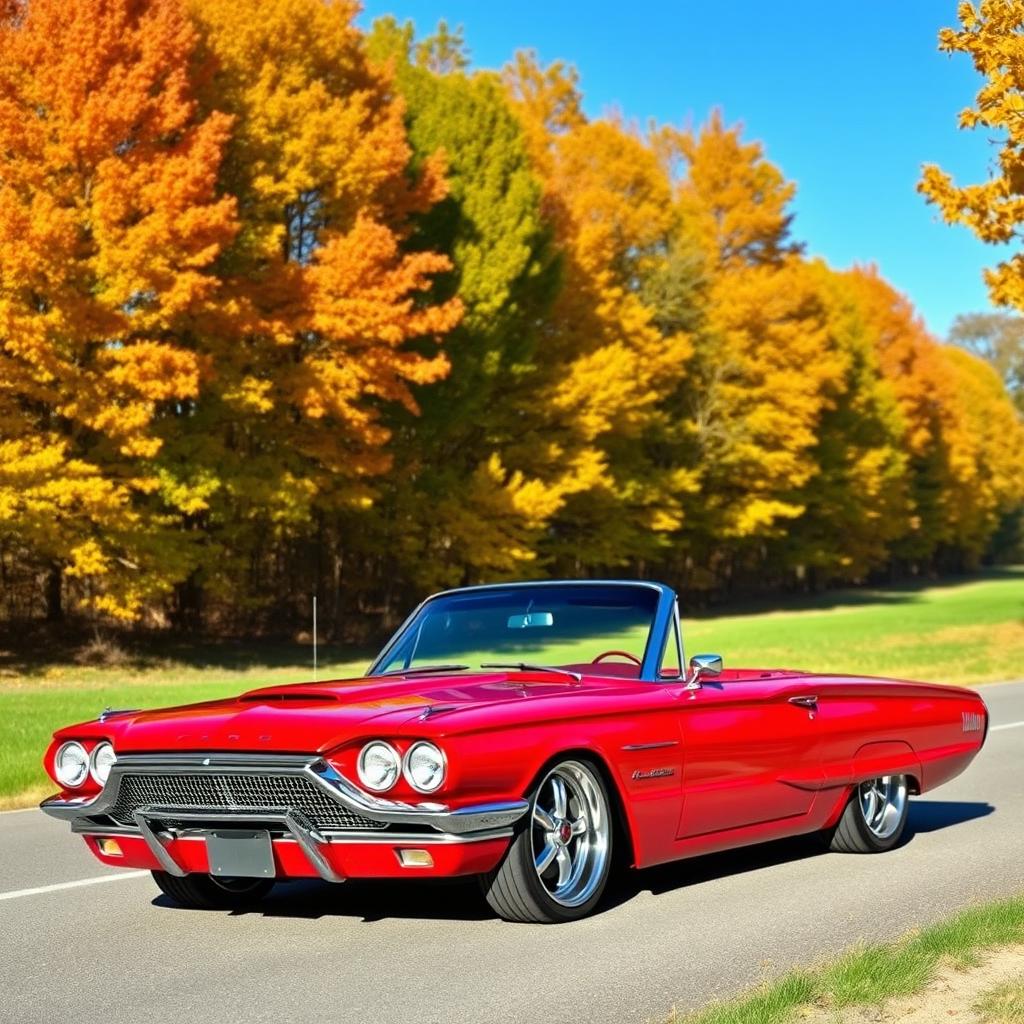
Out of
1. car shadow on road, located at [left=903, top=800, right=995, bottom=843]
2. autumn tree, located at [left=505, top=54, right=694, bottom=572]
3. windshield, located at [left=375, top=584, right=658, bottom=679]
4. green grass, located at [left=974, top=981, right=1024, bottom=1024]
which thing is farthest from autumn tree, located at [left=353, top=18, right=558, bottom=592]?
green grass, located at [left=974, top=981, right=1024, bottom=1024]

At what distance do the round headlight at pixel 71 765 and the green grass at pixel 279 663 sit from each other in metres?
4.74

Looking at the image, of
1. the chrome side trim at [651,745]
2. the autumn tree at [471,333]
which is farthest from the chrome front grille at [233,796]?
the autumn tree at [471,333]

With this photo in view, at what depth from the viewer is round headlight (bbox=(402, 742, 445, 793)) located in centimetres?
569

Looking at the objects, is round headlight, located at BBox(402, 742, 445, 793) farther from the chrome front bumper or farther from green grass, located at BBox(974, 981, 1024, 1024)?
green grass, located at BBox(974, 981, 1024, 1024)

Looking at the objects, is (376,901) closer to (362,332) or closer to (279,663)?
(362,332)

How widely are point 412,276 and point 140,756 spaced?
2164 centimetres

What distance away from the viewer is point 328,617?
119ft

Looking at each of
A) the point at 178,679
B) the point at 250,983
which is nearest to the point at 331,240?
the point at 178,679

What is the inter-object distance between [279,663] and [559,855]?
22.5 metres

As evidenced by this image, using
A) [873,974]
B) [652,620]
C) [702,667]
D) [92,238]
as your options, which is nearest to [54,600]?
[92,238]

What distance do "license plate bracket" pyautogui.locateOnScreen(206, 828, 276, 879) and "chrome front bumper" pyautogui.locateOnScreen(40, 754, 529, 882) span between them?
0.19ft

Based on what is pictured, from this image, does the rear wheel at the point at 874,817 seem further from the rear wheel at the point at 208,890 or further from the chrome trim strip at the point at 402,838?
the rear wheel at the point at 208,890

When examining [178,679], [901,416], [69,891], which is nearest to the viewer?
[69,891]

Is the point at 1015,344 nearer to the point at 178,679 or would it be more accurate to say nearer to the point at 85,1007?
the point at 178,679
